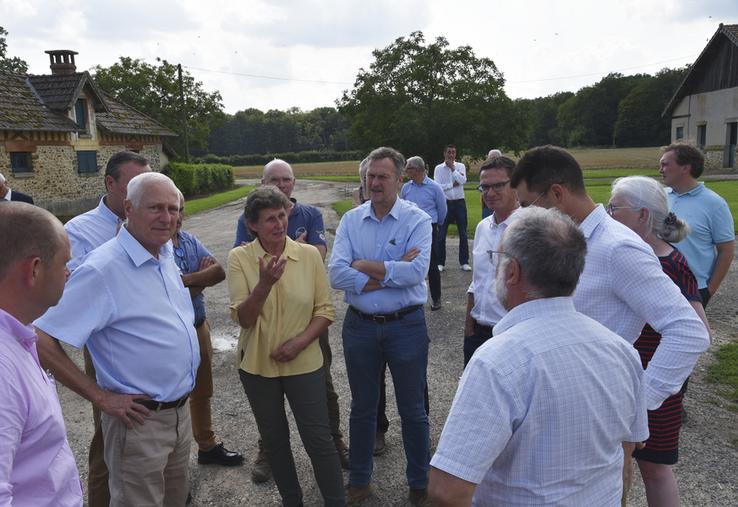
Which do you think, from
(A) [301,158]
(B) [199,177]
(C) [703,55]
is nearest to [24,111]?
(B) [199,177]

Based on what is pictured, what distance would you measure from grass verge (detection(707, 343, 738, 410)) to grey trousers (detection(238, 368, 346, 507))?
12.2 ft

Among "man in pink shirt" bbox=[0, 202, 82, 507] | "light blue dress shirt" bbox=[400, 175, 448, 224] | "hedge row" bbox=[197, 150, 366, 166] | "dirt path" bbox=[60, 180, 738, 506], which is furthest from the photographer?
"hedge row" bbox=[197, 150, 366, 166]

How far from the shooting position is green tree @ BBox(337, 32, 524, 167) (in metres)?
39.7

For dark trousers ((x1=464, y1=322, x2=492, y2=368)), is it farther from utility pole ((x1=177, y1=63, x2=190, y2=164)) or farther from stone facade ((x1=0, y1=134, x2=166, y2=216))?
utility pole ((x1=177, y1=63, x2=190, y2=164))

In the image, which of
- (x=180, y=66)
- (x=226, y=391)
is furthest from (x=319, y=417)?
(x=180, y=66)

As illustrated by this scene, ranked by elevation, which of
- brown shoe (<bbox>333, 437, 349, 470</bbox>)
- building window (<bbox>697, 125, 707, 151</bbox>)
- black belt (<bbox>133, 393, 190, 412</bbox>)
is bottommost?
brown shoe (<bbox>333, 437, 349, 470</bbox>)

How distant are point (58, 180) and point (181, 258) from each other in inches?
1001

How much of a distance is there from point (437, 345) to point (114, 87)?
44472 mm

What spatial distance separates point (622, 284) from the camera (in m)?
2.44

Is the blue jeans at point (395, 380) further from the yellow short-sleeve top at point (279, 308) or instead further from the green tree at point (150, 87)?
the green tree at point (150, 87)

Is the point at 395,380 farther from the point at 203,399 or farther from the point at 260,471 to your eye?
the point at 203,399

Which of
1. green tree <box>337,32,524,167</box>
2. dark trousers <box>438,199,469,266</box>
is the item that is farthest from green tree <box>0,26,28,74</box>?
dark trousers <box>438,199,469,266</box>

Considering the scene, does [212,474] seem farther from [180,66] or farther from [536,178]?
[180,66]

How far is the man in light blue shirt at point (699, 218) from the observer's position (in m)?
4.71
